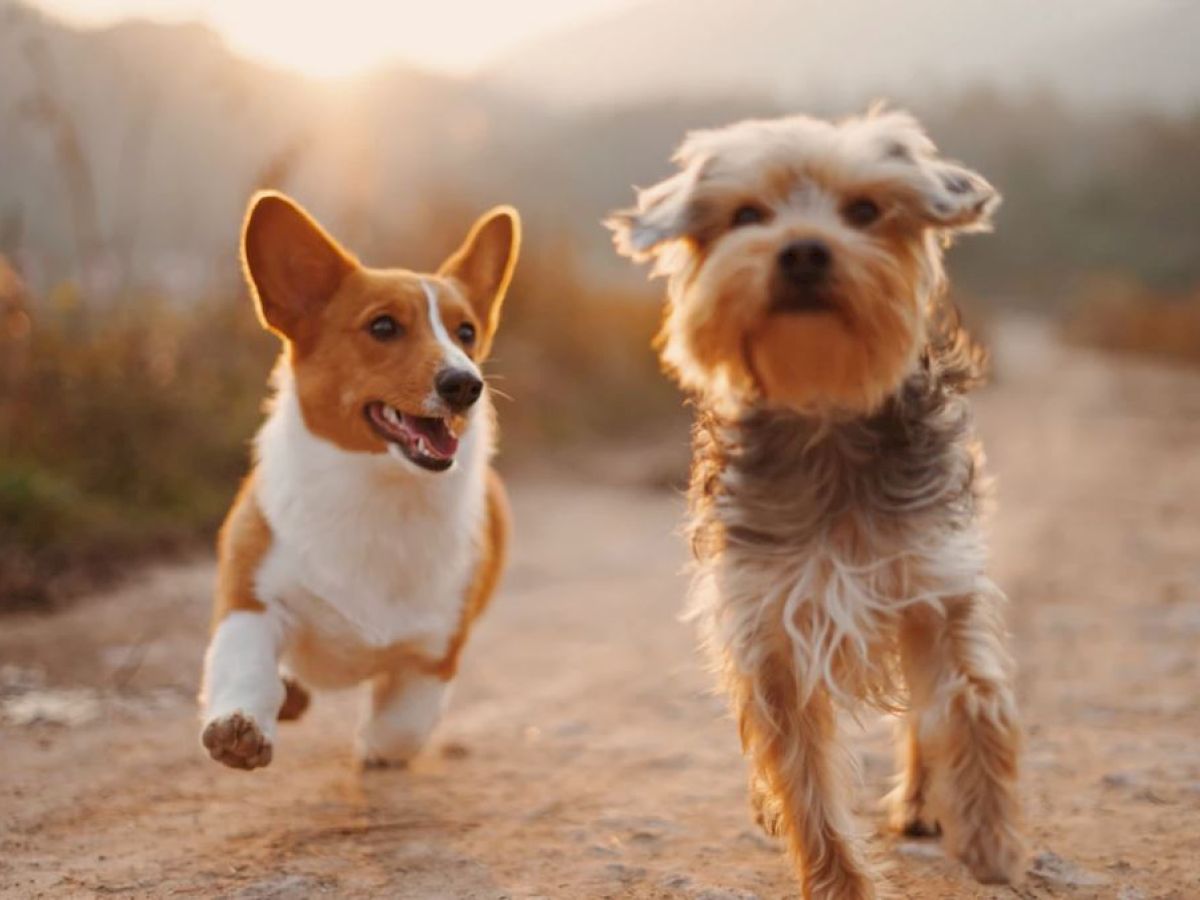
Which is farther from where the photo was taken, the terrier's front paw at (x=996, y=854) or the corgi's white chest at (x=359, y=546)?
the corgi's white chest at (x=359, y=546)

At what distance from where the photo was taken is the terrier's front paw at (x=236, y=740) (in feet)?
12.2

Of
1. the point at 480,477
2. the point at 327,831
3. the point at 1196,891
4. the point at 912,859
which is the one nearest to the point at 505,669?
the point at 480,477

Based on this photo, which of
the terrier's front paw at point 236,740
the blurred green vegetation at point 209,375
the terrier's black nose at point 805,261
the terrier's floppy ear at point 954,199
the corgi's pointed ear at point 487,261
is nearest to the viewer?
the terrier's black nose at point 805,261

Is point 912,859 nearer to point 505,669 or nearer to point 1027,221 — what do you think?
point 505,669

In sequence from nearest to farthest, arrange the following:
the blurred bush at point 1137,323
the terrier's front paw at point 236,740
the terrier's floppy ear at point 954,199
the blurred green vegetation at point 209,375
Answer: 1. the terrier's floppy ear at point 954,199
2. the terrier's front paw at point 236,740
3. the blurred green vegetation at point 209,375
4. the blurred bush at point 1137,323

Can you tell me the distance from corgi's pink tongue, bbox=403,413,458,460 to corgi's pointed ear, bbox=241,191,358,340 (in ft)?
1.88

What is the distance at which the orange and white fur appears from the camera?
4246mm

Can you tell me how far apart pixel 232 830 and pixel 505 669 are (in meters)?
2.65

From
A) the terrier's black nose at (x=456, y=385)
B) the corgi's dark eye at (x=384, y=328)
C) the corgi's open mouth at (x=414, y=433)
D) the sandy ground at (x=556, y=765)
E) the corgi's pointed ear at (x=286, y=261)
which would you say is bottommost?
the sandy ground at (x=556, y=765)

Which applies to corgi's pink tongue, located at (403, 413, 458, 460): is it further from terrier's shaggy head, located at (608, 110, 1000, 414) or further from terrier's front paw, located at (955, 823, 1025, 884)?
terrier's front paw, located at (955, 823, 1025, 884)

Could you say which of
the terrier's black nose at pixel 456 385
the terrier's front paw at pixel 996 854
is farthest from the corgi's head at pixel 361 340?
the terrier's front paw at pixel 996 854

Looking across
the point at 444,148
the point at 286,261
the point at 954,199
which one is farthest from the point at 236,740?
the point at 444,148

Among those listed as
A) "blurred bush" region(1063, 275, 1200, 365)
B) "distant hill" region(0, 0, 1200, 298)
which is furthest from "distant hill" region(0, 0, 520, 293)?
"blurred bush" region(1063, 275, 1200, 365)

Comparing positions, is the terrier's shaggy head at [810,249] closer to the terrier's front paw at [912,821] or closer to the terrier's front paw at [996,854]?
the terrier's front paw at [996,854]
